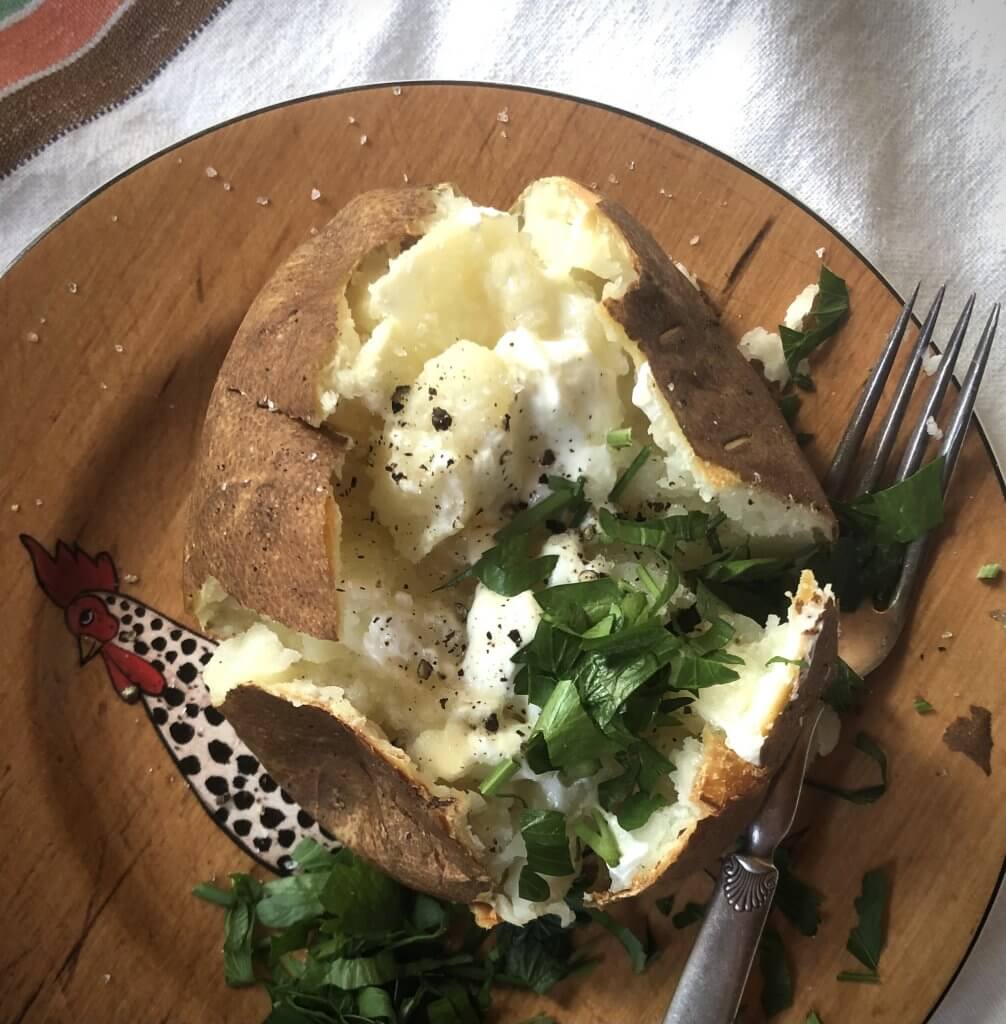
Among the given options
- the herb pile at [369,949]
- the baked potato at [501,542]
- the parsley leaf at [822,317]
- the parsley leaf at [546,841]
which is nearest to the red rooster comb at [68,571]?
the baked potato at [501,542]

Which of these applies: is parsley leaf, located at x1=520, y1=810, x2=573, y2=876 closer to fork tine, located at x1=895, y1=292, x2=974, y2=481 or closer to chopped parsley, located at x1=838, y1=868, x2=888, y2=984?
chopped parsley, located at x1=838, y1=868, x2=888, y2=984

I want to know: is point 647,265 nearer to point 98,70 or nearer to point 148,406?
point 148,406

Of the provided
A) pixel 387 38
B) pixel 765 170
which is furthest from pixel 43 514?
pixel 765 170

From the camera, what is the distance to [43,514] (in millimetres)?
1263

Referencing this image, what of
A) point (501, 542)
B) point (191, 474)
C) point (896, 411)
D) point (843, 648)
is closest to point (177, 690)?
point (191, 474)

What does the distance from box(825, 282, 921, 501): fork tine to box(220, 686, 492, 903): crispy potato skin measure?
57 centimetres

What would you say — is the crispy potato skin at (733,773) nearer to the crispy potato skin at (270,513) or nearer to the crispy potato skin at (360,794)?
the crispy potato skin at (360,794)

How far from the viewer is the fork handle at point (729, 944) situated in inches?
42.8

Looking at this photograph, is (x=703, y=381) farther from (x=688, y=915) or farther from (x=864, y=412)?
(x=688, y=915)

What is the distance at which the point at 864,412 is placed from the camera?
3.88ft

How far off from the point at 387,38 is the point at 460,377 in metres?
0.69

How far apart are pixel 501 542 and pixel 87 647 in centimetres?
57

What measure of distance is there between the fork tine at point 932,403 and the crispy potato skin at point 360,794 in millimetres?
624

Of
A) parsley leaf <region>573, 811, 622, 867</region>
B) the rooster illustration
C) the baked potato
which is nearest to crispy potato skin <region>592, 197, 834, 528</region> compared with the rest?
the baked potato
